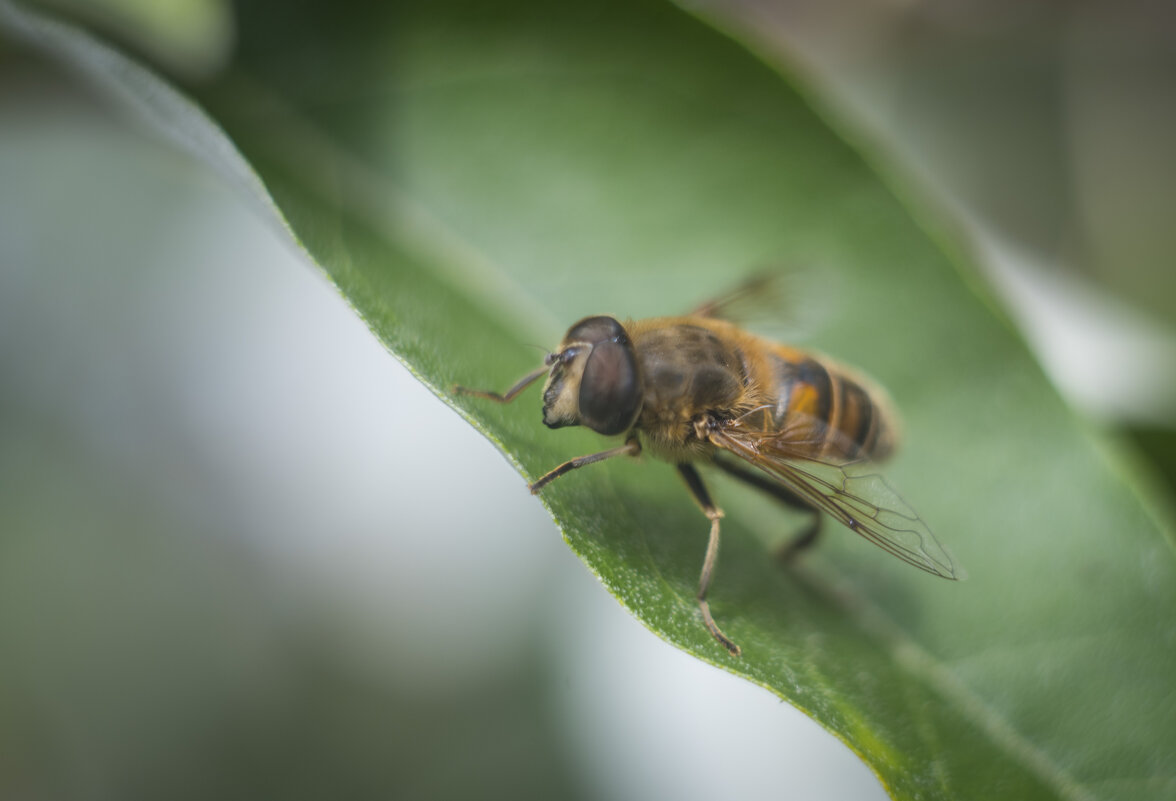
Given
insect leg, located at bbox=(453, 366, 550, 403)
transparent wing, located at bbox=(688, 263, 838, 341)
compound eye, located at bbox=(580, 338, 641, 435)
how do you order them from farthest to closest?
transparent wing, located at bbox=(688, 263, 838, 341)
compound eye, located at bbox=(580, 338, 641, 435)
insect leg, located at bbox=(453, 366, 550, 403)

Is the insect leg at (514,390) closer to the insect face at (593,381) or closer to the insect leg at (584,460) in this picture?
the insect face at (593,381)

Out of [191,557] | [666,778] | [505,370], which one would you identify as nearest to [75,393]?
Result: [191,557]

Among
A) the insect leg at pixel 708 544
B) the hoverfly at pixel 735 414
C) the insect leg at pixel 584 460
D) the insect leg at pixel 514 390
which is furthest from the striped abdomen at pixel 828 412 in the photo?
the insect leg at pixel 514 390

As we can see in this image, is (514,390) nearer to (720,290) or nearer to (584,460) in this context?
(584,460)

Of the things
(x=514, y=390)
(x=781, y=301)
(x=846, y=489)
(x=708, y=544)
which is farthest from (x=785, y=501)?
(x=514, y=390)

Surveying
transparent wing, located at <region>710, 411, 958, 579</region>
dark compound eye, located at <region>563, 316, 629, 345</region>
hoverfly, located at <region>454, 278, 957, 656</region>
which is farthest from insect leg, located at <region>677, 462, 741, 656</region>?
dark compound eye, located at <region>563, 316, 629, 345</region>

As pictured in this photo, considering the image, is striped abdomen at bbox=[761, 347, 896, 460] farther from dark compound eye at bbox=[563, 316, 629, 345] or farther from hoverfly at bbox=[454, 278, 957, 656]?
dark compound eye at bbox=[563, 316, 629, 345]

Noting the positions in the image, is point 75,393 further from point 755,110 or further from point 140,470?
point 755,110
